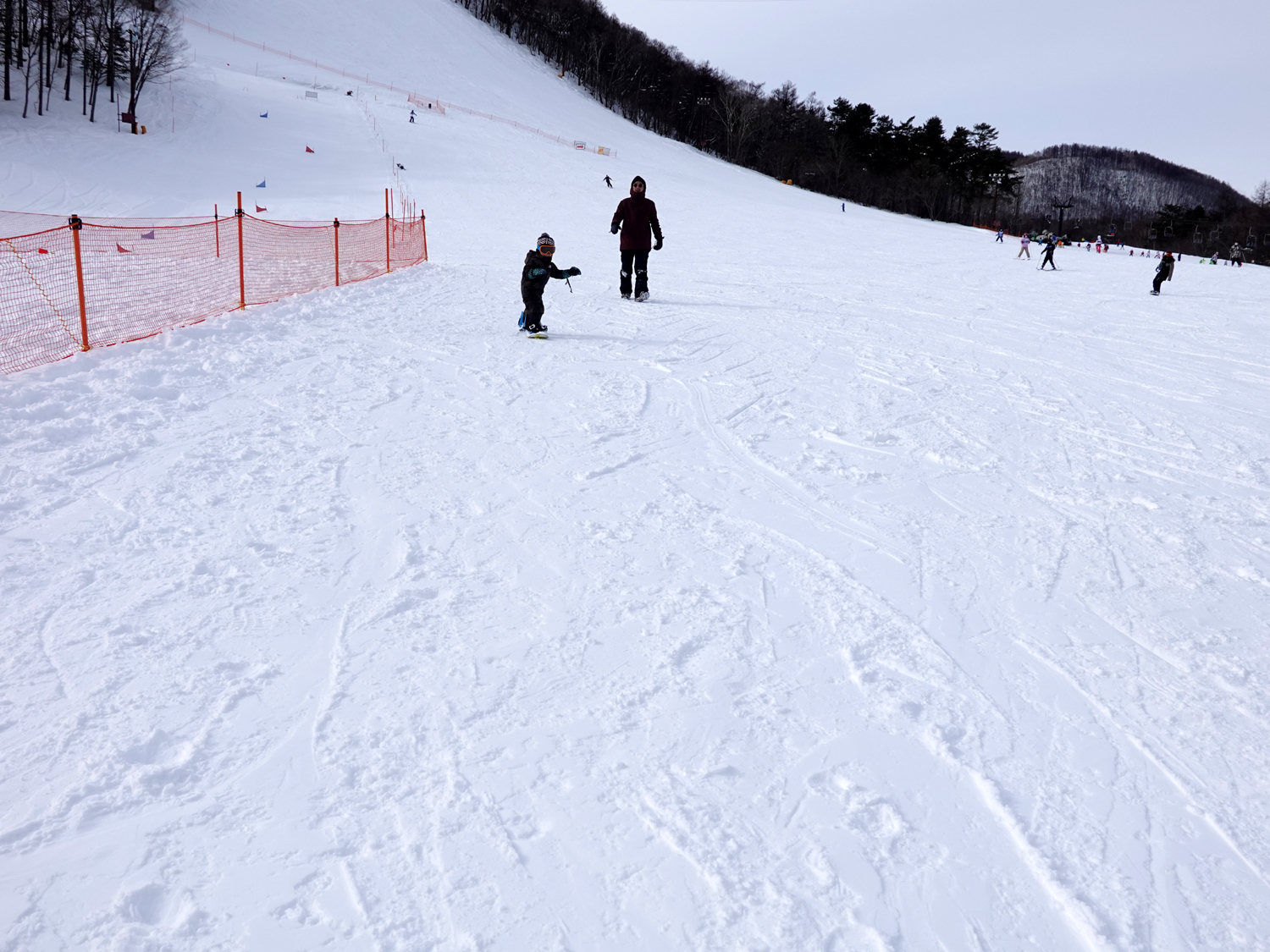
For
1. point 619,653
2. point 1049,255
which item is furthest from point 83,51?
point 619,653

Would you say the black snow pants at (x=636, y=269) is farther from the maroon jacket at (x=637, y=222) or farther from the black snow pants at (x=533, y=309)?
the black snow pants at (x=533, y=309)

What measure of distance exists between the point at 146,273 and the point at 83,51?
99.1 feet

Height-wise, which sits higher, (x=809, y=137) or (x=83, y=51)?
(x=809, y=137)

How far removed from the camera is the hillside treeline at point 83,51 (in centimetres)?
3044

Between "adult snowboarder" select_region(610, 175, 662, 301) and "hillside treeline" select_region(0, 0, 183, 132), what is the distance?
2884 centimetres

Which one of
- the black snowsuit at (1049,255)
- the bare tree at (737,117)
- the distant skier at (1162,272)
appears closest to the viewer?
the distant skier at (1162,272)

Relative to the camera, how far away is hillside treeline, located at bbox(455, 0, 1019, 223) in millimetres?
67438

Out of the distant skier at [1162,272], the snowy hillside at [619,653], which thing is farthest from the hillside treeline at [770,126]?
the snowy hillside at [619,653]

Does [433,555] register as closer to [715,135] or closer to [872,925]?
[872,925]

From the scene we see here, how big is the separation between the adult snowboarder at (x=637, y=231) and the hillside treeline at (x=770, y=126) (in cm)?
6230

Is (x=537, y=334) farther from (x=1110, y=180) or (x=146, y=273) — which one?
(x=1110, y=180)

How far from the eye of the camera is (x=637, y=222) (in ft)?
33.8

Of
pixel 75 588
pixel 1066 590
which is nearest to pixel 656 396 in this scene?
pixel 1066 590

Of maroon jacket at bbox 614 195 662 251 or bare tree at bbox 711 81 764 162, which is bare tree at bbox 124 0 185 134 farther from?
bare tree at bbox 711 81 764 162
